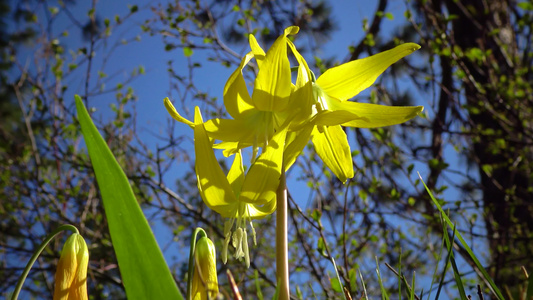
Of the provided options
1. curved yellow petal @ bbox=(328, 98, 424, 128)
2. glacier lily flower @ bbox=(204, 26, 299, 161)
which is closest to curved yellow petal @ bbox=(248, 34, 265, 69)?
glacier lily flower @ bbox=(204, 26, 299, 161)

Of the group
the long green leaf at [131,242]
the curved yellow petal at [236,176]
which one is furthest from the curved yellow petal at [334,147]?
the long green leaf at [131,242]

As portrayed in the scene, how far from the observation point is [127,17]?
2.78 metres

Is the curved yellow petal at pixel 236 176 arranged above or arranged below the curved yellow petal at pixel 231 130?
below

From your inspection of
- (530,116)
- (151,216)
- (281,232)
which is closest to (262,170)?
(281,232)

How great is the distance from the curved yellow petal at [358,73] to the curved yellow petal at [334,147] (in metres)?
0.05

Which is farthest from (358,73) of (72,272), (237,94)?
(72,272)

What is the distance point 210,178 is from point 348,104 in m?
0.20

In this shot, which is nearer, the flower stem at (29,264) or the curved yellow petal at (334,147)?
the flower stem at (29,264)

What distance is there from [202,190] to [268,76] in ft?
0.46

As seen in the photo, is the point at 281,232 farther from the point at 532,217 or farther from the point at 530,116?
the point at 532,217

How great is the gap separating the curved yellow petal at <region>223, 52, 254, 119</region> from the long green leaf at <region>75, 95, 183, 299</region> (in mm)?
191

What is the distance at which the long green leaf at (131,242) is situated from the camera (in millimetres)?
368

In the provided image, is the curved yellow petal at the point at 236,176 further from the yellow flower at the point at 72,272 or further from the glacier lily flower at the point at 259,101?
Result: the yellow flower at the point at 72,272

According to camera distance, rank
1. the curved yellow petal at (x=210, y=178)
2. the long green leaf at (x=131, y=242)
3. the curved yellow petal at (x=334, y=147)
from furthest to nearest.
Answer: the curved yellow petal at (x=334, y=147), the curved yellow petal at (x=210, y=178), the long green leaf at (x=131, y=242)
